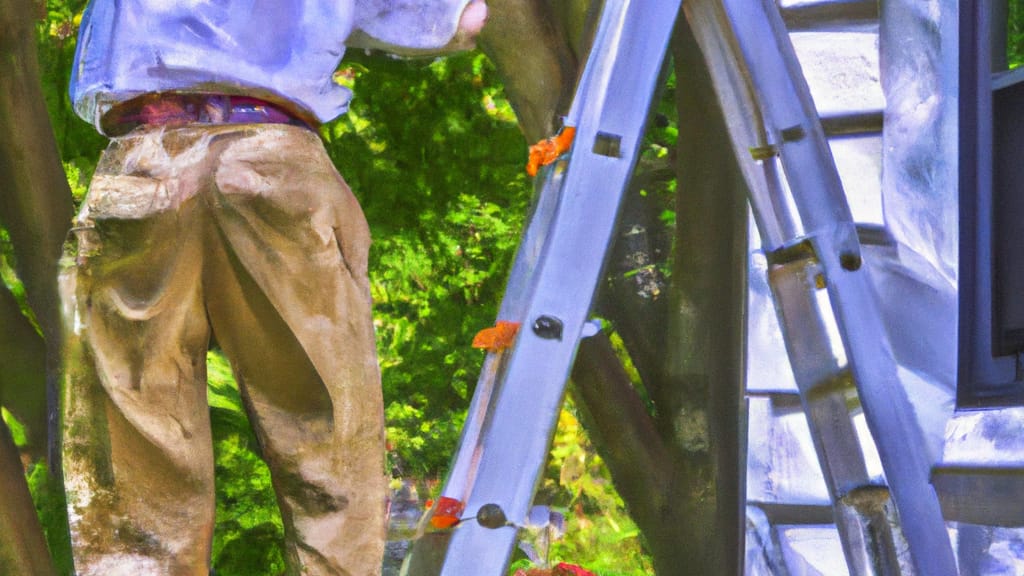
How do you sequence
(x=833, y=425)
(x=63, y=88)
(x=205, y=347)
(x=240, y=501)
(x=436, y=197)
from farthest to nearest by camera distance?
(x=63, y=88) → (x=436, y=197) → (x=240, y=501) → (x=205, y=347) → (x=833, y=425)

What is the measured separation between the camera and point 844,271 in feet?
6.32

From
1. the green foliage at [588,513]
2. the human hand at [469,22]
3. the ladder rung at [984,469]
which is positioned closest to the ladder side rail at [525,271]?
the human hand at [469,22]

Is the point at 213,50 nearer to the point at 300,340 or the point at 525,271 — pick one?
the point at 300,340

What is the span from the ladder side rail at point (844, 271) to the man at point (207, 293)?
0.65 metres

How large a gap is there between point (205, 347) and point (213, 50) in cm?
45

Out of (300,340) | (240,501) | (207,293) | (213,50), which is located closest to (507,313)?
(300,340)

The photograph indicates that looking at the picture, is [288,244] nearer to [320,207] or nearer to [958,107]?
[320,207]

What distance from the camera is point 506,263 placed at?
15.4 ft

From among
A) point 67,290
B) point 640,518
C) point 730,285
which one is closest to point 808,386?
point 67,290

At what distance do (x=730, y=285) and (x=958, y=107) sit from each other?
1.12 metres

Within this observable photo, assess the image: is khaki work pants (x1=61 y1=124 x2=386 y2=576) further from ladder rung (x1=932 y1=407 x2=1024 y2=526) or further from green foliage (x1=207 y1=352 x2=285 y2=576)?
green foliage (x1=207 y1=352 x2=285 y2=576)

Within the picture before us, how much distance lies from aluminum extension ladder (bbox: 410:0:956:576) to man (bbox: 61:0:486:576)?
0.30 metres

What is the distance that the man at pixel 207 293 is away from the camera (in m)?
Result: 1.93

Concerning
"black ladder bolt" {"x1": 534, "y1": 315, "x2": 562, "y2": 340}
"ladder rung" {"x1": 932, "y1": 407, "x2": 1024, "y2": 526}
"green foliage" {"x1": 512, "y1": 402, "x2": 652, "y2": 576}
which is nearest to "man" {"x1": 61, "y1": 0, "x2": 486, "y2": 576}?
"black ladder bolt" {"x1": 534, "y1": 315, "x2": 562, "y2": 340}
